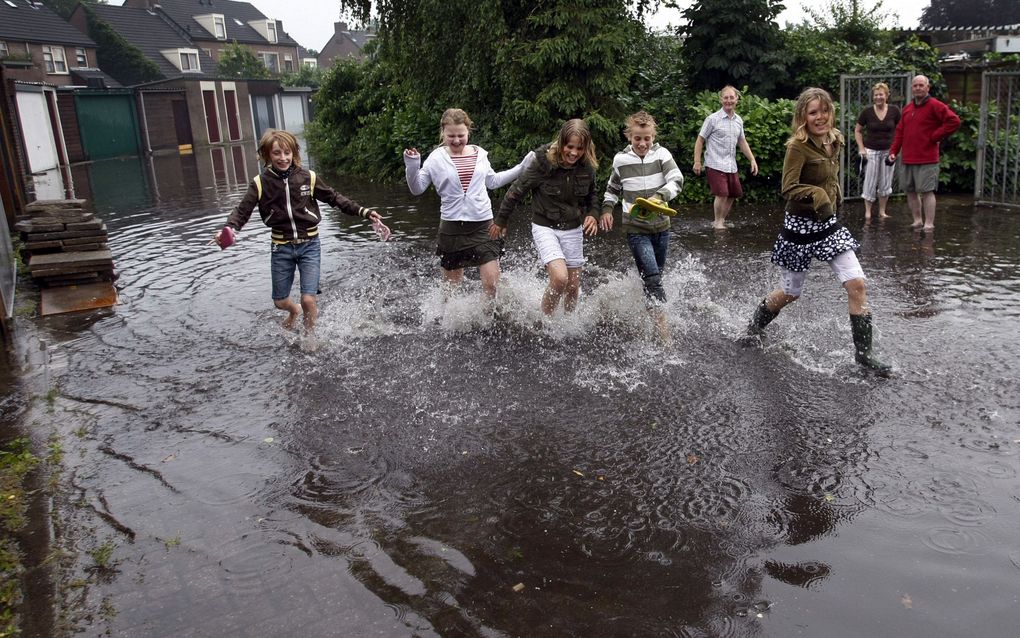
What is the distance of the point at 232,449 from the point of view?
5.04 metres

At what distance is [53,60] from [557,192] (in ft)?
161

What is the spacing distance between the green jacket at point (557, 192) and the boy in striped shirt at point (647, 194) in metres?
0.21

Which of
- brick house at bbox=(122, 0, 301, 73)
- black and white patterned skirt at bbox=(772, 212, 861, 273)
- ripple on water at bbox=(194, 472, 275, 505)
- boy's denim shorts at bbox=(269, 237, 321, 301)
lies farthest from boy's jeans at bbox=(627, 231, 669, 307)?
brick house at bbox=(122, 0, 301, 73)

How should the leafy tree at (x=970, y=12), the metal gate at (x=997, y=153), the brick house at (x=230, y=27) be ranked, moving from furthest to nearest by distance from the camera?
the brick house at (x=230, y=27) → the leafy tree at (x=970, y=12) → the metal gate at (x=997, y=153)

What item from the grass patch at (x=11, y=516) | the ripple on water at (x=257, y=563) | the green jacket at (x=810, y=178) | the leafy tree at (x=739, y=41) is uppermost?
the leafy tree at (x=739, y=41)

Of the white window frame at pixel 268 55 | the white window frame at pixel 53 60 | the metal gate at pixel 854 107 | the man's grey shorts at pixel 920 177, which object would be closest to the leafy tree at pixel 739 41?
the metal gate at pixel 854 107

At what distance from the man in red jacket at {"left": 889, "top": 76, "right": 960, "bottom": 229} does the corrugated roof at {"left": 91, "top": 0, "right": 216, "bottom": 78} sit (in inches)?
2156

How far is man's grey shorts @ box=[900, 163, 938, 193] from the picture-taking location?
33.7 feet

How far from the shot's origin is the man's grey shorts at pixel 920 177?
33.7ft

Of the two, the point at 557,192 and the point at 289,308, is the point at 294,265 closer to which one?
the point at 289,308

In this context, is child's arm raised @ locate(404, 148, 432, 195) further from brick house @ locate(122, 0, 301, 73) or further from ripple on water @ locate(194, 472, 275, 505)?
brick house @ locate(122, 0, 301, 73)

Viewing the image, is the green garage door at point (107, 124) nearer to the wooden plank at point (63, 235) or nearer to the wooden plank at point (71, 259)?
the wooden plank at point (63, 235)

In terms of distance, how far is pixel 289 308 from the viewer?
699 centimetres

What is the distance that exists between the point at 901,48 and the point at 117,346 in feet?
47.4
